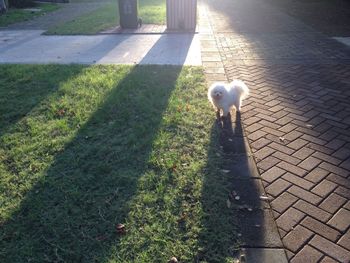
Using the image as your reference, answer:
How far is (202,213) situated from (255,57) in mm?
5188

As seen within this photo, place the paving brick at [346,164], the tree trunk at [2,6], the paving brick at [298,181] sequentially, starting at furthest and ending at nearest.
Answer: the tree trunk at [2,6], the paving brick at [346,164], the paving brick at [298,181]

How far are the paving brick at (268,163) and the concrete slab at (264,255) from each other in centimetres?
107

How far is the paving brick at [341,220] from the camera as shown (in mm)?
2607

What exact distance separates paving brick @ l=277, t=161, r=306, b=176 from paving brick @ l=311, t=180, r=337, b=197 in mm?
211

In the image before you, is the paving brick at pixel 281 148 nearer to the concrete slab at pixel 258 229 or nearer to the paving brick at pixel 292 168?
the paving brick at pixel 292 168

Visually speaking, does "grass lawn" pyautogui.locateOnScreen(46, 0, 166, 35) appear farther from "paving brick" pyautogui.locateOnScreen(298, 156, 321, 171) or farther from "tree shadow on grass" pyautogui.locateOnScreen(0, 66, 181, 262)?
"paving brick" pyautogui.locateOnScreen(298, 156, 321, 171)

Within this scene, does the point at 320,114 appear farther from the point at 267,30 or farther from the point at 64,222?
the point at 267,30

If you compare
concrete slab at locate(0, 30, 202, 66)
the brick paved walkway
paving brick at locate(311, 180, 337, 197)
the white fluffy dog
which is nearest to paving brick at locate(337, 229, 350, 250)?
the brick paved walkway

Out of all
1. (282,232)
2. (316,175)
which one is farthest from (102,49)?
(282,232)

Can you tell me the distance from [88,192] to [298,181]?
6.84 feet

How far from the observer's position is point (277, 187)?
3037mm

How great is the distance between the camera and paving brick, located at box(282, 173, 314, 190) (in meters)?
3.05

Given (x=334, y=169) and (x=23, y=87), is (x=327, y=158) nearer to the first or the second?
(x=334, y=169)

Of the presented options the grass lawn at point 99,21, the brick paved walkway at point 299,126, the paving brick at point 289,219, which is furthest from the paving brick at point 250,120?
the grass lawn at point 99,21
